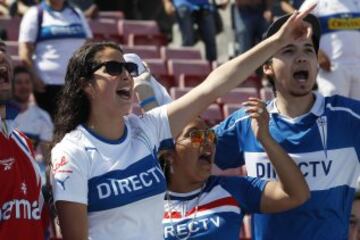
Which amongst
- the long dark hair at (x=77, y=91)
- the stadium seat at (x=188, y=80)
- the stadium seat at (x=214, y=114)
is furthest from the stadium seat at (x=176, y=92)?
the long dark hair at (x=77, y=91)

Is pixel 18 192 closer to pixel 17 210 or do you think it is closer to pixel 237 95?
pixel 17 210

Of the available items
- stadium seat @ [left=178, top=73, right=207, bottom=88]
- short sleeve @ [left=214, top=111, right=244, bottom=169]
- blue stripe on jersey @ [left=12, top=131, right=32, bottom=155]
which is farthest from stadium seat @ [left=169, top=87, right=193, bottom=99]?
blue stripe on jersey @ [left=12, top=131, right=32, bottom=155]

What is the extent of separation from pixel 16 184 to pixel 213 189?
3.06ft

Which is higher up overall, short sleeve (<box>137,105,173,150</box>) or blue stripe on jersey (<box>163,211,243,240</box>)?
short sleeve (<box>137,105,173,150</box>)

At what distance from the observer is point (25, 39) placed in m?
8.65

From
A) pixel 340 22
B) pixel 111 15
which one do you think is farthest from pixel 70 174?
pixel 111 15

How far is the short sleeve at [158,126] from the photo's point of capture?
4.13 m

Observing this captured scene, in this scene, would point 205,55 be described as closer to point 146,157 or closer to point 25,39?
point 25,39

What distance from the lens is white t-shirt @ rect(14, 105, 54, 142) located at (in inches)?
324

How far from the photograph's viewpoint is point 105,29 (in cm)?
1116

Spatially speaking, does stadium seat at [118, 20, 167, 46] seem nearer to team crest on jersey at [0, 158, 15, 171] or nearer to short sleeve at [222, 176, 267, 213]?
short sleeve at [222, 176, 267, 213]

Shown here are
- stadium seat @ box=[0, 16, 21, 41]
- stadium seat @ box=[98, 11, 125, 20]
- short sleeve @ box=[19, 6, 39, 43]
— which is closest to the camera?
short sleeve @ box=[19, 6, 39, 43]

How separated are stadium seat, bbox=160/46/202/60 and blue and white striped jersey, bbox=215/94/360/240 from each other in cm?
605

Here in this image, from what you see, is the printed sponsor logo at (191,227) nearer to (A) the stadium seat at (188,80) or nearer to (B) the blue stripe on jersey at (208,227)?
(B) the blue stripe on jersey at (208,227)
